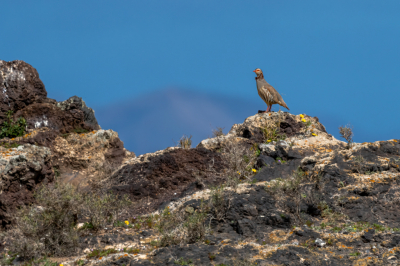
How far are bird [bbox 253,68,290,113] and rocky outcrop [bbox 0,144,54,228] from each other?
7642 millimetres

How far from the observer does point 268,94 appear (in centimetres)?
1500

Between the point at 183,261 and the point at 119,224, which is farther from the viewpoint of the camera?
the point at 119,224

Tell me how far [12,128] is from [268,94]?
915 centimetres

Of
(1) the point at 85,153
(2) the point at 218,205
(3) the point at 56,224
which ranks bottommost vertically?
(3) the point at 56,224

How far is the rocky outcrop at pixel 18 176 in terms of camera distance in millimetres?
9633

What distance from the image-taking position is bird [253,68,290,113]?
15.0m

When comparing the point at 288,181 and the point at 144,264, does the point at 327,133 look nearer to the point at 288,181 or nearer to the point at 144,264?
the point at 288,181

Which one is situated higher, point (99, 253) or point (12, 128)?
point (12, 128)

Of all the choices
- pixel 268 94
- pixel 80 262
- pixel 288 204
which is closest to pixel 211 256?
pixel 80 262

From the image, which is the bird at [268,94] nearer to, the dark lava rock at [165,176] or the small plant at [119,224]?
the dark lava rock at [165,176]

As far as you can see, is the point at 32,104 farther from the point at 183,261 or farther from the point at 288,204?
the point at 183,261

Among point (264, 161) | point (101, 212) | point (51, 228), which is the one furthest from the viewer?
point (264, 161)

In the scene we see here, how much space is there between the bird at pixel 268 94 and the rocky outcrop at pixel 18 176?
764 cm

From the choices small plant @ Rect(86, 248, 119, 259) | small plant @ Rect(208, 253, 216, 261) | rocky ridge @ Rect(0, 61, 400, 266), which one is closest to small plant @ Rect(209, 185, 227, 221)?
rocky ridge @ Rect(0, 61, 400, 266)
